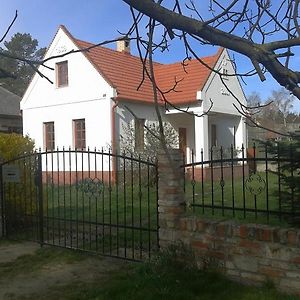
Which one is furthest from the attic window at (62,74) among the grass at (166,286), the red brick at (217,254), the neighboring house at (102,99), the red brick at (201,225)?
the red brick at (217,254)

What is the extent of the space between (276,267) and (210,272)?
86 cm

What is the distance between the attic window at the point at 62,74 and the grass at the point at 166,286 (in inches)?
619

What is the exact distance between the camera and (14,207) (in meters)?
8.77

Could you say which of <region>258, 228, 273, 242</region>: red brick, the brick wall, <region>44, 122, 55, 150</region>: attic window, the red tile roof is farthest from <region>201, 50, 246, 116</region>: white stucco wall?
<region>258, 228, 273, 242</region>: red brick

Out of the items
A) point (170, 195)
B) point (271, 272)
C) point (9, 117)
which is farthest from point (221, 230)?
point (9, 117)

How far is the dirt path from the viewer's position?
5.36 m

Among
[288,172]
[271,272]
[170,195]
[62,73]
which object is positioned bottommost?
[271,272]

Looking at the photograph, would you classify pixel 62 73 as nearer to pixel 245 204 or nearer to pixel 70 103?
pixel 70 103

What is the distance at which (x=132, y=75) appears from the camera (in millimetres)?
20703

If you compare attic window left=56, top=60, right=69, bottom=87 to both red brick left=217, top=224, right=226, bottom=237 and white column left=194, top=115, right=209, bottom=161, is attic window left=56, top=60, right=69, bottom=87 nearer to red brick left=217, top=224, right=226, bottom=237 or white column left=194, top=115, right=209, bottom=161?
white column left=194, top=115, right=209, bottom=161

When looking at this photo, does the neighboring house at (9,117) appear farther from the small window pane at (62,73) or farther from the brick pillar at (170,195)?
the brick pillar at (170,195)

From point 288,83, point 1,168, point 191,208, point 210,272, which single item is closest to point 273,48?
point 288,83

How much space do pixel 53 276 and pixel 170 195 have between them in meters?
1.85

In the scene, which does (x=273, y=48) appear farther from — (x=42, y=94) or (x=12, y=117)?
(x=12, y=117)
